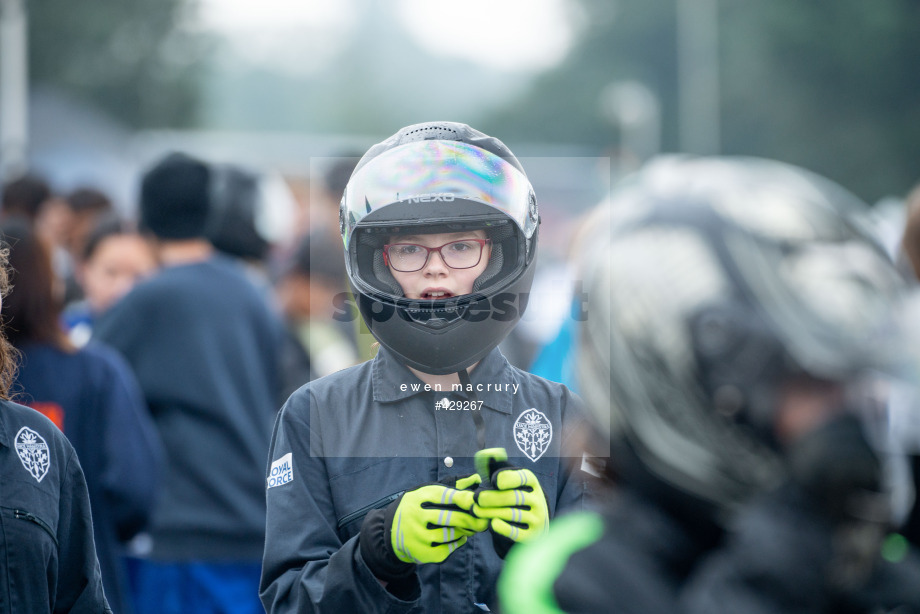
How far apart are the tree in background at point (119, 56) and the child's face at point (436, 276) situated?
81.9ft

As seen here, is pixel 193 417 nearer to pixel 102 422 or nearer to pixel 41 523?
pixel 102 422

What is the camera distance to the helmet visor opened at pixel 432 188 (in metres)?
2.29

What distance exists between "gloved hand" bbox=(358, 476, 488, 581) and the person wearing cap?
0.10 ft

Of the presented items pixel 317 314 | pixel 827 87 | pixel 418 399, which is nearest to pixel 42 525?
pixel 418 399

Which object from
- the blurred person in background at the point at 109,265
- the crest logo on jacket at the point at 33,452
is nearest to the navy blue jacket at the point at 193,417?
the blurred person in background at the point at 109,265

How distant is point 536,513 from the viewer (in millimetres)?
1934

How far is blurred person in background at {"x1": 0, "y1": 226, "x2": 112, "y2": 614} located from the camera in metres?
2.23

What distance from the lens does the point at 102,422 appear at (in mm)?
3828

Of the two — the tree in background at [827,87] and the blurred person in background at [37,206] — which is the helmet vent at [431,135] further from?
the tree in background at [827,87]

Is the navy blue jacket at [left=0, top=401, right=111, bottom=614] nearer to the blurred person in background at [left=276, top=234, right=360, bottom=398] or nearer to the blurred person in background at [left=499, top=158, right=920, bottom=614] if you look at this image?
the blurred person in background at [left=499, top=158, right=920, bottom=614]

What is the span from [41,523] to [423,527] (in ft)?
2.91

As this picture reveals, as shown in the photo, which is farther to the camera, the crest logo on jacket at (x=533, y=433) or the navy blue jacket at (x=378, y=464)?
the crest logo on jacket at (x=533, y=433)

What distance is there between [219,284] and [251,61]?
63.9 meters

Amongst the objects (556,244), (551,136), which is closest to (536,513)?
(556,244)
